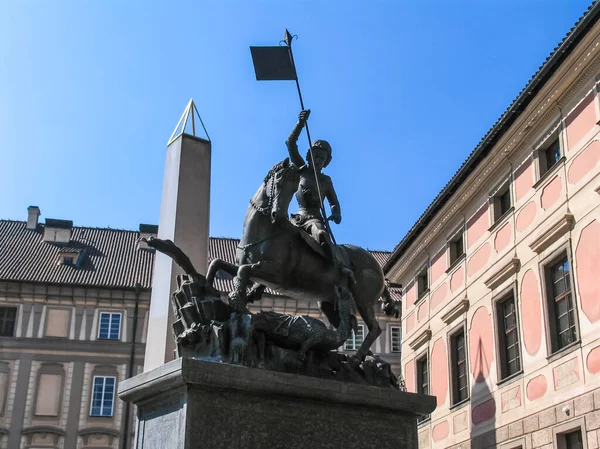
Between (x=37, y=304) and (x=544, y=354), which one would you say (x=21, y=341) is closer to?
(x=37, y=304)

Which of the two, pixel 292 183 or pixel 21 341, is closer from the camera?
pixel 292 183

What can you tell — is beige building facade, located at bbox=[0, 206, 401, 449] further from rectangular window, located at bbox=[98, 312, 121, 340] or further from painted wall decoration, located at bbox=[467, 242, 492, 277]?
painted wall decoration, located at bbox=[467, 242, 492, 277]

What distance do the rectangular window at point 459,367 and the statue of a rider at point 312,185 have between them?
14.3 m

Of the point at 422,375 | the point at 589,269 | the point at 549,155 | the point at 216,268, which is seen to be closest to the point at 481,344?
the point at 549,155

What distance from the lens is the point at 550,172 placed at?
59.1 ft

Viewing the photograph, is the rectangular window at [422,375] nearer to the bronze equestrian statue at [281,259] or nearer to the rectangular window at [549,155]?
the rectangular window at [549,155]

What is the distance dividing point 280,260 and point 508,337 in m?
13.5

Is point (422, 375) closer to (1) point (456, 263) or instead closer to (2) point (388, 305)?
(1) point (456, 263)

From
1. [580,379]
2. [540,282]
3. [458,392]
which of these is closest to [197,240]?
[580,379]

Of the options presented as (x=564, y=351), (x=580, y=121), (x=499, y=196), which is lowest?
(x=564, y=351)

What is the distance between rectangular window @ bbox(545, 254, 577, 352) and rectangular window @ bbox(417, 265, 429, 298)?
854 centimetres

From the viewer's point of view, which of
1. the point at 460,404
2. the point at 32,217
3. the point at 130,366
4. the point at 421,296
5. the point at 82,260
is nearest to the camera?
the point at 460,404

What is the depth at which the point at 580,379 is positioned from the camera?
15672mm

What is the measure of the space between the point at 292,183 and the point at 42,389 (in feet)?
114
